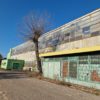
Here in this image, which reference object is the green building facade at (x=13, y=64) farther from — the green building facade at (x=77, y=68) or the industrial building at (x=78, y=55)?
the green building facade at (x=77, y=68)

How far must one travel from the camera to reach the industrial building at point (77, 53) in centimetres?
1802

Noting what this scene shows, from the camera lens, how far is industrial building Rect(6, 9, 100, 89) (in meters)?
18.0

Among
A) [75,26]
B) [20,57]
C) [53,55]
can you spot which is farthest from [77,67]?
[20,57]

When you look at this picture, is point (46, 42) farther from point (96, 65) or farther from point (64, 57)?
point (96, 65)

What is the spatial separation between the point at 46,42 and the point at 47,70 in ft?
31.7

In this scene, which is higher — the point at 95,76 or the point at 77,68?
the point at 77,68

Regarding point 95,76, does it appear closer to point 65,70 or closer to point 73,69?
point 73,69

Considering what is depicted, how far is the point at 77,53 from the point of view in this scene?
797 inches

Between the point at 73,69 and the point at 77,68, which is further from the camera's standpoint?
the point at 73,69

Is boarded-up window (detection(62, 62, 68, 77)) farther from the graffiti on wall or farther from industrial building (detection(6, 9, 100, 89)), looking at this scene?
the graffiti on wall

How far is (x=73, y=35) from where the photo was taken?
26141 millimetres

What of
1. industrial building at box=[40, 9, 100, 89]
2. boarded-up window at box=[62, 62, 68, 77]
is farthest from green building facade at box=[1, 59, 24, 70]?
boarded-up window at box=[62, 62, 68, 77]

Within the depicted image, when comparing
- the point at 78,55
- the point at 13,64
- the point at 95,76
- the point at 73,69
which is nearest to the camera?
the point at 95,76

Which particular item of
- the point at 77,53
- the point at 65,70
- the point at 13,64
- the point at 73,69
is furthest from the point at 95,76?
the point at 13,64
